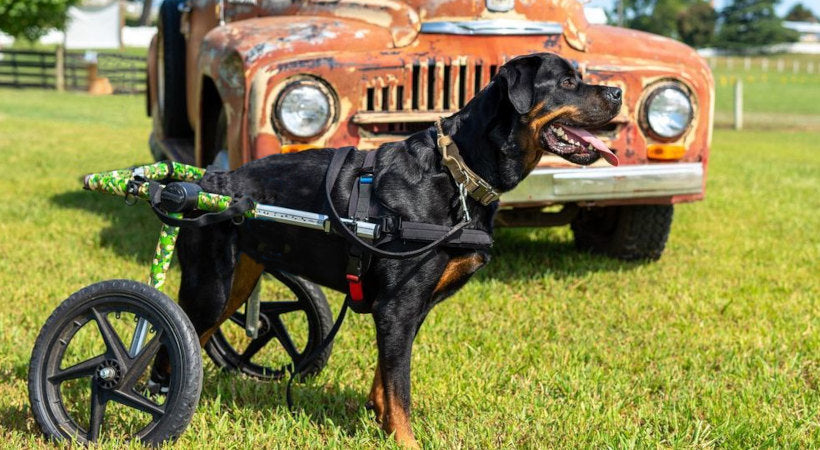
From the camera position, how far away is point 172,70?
21.9 ft

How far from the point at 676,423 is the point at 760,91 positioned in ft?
120

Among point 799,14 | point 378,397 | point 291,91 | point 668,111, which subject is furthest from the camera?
point 799,14

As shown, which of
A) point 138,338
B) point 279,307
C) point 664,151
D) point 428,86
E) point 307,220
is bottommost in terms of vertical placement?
point 279,307

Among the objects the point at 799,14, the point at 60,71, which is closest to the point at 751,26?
the point at 799,14

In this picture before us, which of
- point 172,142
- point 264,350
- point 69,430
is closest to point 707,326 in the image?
point 264,350

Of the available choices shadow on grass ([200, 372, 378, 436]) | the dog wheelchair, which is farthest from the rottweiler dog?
shadow on grass ([200, 372, 378, 436])

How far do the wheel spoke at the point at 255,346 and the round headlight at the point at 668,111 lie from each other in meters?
2.44

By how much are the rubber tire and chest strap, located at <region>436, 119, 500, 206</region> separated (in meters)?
2.88

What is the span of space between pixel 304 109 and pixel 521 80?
5.95 feet

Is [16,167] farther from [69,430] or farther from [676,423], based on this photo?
[676,423]

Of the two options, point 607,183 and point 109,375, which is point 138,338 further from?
point 607,183

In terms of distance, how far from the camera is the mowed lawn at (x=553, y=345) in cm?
329

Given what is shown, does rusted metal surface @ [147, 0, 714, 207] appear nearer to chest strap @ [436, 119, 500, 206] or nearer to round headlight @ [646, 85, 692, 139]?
round headlight @ [646, 85, 692, 139]

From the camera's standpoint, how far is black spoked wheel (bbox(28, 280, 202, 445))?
110 inches
